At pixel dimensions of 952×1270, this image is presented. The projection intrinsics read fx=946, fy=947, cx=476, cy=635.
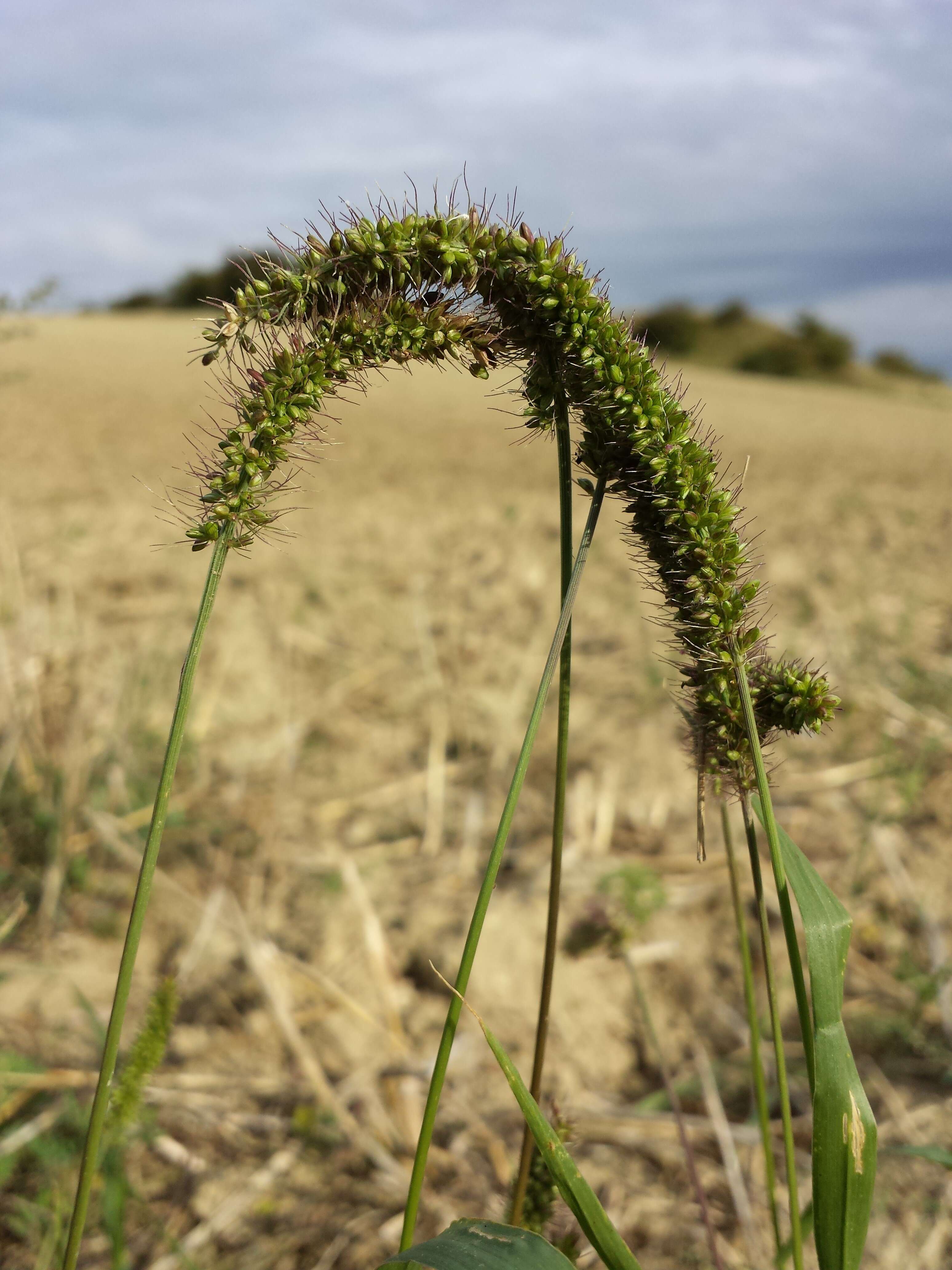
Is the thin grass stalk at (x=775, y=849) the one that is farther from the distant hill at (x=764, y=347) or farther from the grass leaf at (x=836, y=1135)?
the distant hill at (x=764, y=347)

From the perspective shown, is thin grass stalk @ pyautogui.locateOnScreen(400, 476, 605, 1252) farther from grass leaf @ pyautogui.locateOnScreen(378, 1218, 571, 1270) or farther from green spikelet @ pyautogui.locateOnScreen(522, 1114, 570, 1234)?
green spikelet @ pyautogui.locateOnScreen(522, 1114, 570, 1234)

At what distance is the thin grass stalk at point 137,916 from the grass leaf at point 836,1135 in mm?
719

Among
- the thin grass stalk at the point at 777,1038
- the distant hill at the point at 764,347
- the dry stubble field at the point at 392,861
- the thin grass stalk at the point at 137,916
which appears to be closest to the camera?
the thin grass stalk at the point at 137,916

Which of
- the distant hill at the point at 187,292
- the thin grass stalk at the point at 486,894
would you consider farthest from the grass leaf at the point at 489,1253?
the distant hill at the point at 187,292

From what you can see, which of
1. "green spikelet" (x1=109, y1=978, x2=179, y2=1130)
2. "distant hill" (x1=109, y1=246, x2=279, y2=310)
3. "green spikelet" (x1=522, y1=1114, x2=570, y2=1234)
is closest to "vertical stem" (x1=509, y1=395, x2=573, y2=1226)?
"green spikelet" (x1=522, y1=1114, x2=570, y2=1234)

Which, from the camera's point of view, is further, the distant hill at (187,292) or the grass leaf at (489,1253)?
the distant hill at (187,292)

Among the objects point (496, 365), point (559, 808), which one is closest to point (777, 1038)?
point (559, 808)

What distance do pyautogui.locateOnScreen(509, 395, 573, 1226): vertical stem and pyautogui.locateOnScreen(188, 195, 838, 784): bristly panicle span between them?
1.5 inches

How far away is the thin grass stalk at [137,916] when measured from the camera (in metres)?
0.99

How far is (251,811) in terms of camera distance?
3.54m

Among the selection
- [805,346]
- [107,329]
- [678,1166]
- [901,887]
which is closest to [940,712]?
[901,887]

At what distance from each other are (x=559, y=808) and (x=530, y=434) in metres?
0.49

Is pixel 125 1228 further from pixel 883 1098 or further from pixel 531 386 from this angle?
pixel 531 386

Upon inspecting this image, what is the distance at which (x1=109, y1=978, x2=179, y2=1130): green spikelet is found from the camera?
1413 mm
